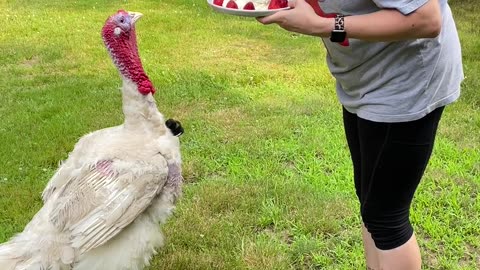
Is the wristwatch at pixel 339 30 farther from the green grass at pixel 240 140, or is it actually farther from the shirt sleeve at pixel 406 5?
the green grass at pixel 240 140

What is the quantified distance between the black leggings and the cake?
50 centimetres

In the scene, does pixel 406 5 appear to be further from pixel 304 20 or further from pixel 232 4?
pixel 232 4

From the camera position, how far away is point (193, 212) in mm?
3951

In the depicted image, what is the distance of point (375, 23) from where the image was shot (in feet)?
6.12

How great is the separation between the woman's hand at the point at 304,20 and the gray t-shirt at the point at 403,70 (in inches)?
6.1

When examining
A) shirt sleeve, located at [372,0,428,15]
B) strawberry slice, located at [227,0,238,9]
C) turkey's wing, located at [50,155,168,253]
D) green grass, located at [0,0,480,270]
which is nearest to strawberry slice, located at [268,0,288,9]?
strawberry slice, located at [227,0,238,9]

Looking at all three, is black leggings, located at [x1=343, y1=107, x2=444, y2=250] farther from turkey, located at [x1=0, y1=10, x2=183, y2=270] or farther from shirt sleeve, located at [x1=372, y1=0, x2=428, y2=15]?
turkey, located at [x1=0, y1=10, x2=183, y2=270]

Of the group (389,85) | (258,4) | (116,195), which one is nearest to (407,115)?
(389,85)

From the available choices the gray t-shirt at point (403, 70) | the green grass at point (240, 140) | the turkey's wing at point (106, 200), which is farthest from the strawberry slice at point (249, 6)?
the green grass at point (240, 140)

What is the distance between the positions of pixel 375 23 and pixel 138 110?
1414 millimetres

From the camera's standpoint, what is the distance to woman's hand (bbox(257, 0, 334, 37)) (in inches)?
76.2

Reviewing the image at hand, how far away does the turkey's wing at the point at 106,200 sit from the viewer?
2.73 metres

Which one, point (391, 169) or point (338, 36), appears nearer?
point (338, 36)

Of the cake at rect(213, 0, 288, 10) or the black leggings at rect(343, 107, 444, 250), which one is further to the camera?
the black leggings at rect(343, 107, 444, 250)
